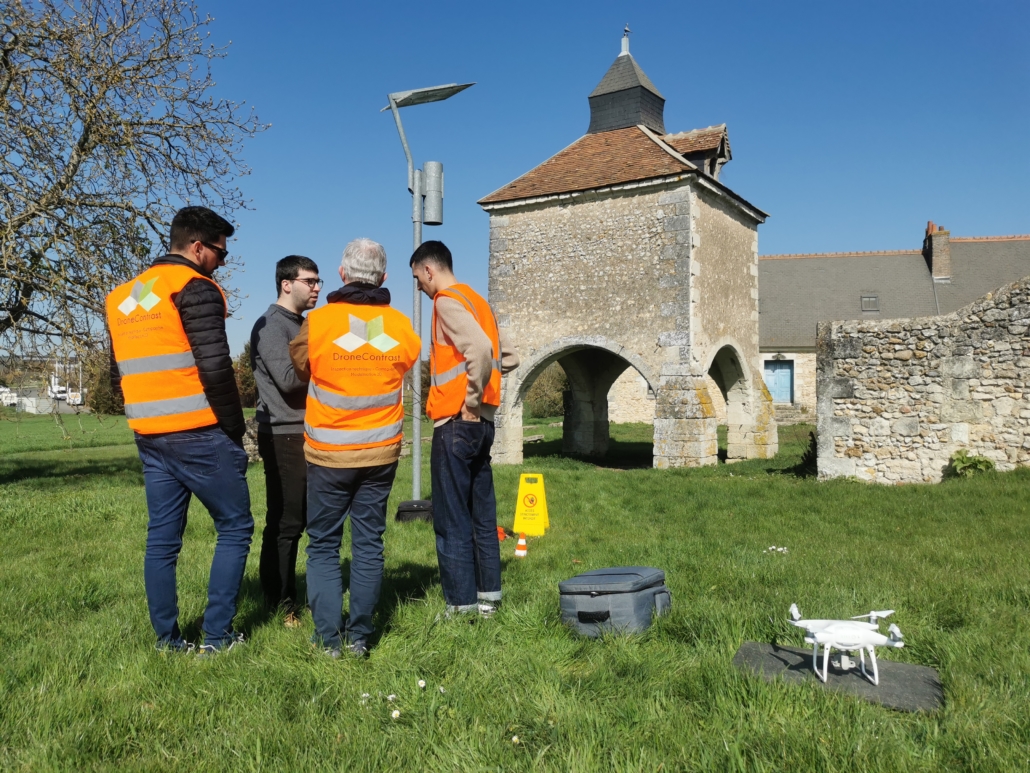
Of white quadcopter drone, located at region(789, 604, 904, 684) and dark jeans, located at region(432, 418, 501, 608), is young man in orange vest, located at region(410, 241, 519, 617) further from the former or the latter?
white quadcopter drone, located at region(789, 604, 904, 684)

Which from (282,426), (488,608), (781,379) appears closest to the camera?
(488,608)

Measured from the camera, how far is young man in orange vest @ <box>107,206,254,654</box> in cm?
340

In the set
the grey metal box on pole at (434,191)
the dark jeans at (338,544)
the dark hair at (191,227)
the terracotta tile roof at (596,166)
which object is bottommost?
the dark jeans at (338,544)

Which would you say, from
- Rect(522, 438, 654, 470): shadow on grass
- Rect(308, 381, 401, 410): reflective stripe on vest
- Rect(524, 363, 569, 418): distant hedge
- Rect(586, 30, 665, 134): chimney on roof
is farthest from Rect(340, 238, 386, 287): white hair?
Rect(524, 363, 569, 418): distant hedge

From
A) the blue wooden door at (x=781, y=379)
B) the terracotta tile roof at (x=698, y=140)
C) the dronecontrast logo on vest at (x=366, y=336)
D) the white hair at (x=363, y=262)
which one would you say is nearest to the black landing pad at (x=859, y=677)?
the dronecontrast logo on vest at (x=366, y=336)

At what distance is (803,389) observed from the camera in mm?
27734

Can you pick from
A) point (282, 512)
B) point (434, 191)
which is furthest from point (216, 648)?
point (434, 191)

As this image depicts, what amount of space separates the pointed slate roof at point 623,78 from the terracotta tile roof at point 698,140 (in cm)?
149

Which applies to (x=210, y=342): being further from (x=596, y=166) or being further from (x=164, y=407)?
(x=596, y=166)

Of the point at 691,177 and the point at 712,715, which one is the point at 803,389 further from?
the point at 712,715

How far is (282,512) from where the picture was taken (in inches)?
168

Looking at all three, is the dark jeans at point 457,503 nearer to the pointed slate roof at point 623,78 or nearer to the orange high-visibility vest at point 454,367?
the orange high-visibility vest at point 454,367

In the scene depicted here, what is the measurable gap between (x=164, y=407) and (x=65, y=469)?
50.9ft

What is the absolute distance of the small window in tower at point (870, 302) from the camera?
93.9 feet
